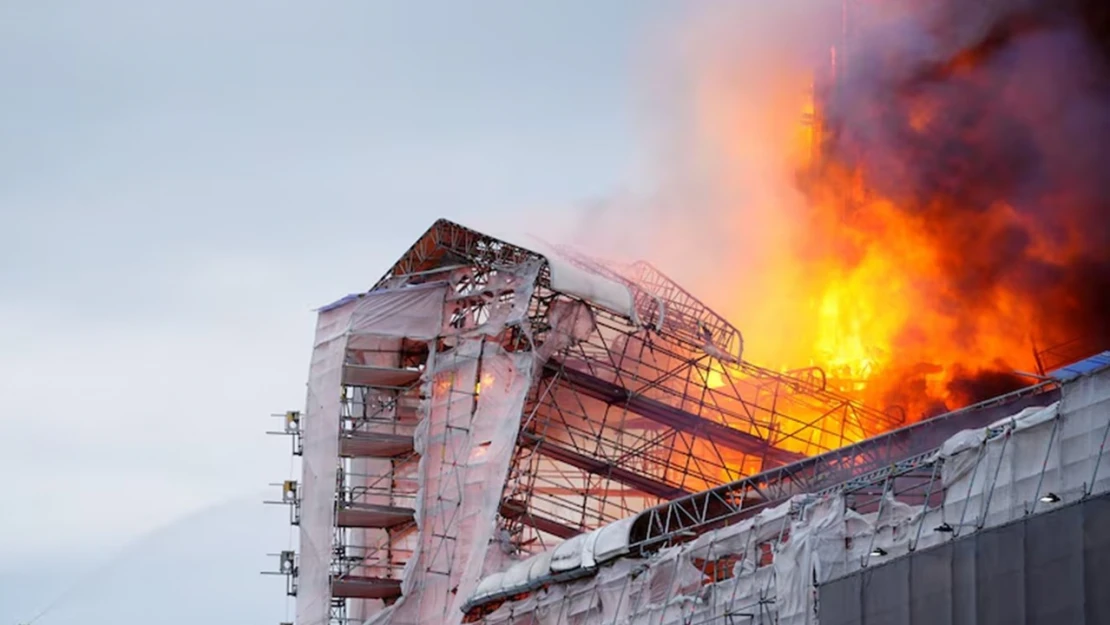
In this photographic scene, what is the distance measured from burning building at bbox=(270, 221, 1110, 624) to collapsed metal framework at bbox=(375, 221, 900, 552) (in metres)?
0.10

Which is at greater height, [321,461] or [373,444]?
[373,444]

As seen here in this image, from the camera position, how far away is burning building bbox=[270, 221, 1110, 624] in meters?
58.4

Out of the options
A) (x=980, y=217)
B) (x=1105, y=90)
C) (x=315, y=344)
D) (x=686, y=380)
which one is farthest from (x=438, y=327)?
(x=1105, y=90)

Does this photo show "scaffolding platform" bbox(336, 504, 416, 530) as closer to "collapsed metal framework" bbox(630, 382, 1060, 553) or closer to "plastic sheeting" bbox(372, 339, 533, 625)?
"plastic sheeting" bbox(372, 339, 533, 625)

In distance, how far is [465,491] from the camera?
2650 inches

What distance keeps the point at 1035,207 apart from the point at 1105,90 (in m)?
5.09

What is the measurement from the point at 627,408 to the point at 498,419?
536 cm

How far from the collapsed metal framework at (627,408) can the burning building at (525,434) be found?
10cm

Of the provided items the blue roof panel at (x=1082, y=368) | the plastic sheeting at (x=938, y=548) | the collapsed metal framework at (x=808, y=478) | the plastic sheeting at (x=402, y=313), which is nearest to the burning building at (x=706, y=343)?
the plastic sheeting at (x=402, y=313)

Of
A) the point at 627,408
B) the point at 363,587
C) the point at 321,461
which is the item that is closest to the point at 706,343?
the point at 627,408

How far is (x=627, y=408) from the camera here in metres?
70.2

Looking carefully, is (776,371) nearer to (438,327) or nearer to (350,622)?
(438,327)

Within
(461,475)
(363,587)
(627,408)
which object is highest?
(627,408)

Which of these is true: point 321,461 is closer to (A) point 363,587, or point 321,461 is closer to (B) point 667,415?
(A) point 363,587
